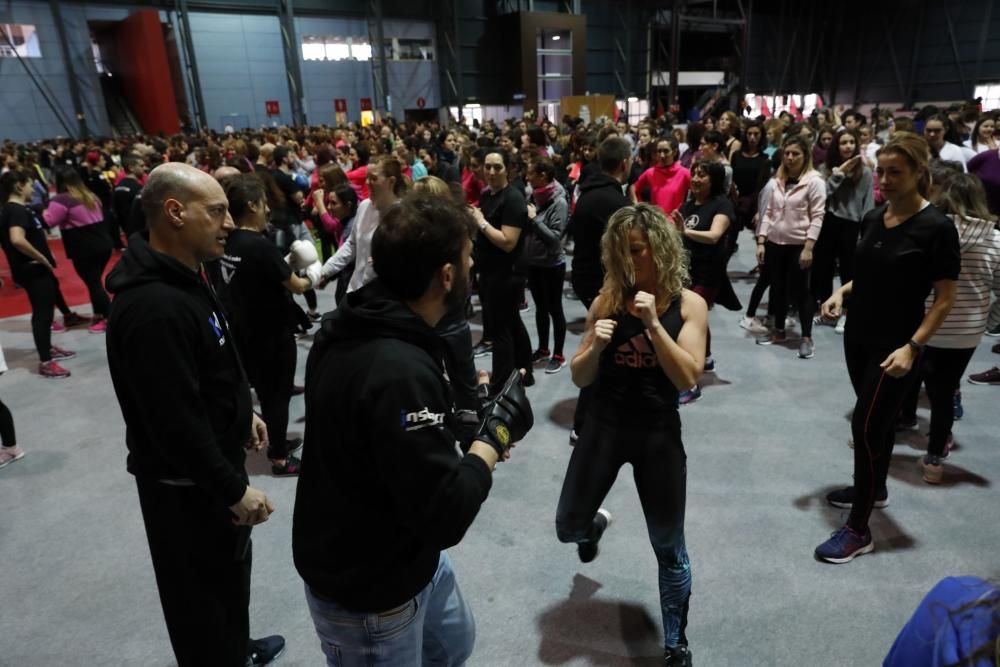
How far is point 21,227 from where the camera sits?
5.05m

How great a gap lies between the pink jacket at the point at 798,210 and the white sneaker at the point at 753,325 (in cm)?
93

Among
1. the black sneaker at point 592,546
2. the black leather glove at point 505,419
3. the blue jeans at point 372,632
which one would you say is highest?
the black leather glove at point 505,419

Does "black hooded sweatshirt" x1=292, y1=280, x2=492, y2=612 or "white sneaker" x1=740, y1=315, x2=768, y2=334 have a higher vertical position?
"black hooded sweatshirt" x1=292, y1=280, x2=492, y2=612

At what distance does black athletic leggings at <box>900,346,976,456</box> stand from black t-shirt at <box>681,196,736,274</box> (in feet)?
4.75

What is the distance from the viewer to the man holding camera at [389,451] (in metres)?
1.26

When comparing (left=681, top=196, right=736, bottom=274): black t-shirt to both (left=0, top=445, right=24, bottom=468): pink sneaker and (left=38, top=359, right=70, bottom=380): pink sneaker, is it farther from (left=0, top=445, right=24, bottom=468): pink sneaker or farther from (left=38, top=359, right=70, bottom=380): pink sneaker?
(left=38, top=359, right=70, bottom=380): pink sneaker

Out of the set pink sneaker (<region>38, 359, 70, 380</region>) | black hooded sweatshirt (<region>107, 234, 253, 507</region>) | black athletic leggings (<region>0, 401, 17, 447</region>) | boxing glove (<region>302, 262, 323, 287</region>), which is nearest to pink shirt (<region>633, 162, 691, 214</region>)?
boxing glove (<region>302, 262, 323, 287</region>)

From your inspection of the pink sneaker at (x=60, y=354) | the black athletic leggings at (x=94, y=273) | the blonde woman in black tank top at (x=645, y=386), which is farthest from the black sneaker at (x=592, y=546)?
the black athletic leggings at (x=94, y=273)

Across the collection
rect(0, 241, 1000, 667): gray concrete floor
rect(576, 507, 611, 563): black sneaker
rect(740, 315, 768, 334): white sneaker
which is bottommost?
rect(0, 241, 1000, 667): gray concrete floor

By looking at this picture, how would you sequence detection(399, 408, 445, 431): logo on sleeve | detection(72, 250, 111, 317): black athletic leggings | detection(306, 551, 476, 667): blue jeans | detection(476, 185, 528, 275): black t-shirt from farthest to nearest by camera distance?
detection(72, 250, 111, 317): black athletic leggings → detection(476, 185, 528, 275): black t-shirt → detection(306, 551, 476, 667): blue jeans → detection(399, 408, 445, 431): logo on sleeve

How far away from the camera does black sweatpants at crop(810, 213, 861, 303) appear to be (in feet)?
16.8

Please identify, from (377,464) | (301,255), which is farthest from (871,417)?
(301,255)

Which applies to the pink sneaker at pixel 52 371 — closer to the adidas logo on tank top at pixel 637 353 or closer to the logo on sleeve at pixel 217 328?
the logo on sleeve at pixel 217 328


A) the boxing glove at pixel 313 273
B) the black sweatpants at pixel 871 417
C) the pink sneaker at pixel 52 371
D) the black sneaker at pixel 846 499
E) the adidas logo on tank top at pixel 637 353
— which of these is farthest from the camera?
the pink sneaker at pixel 52 371
